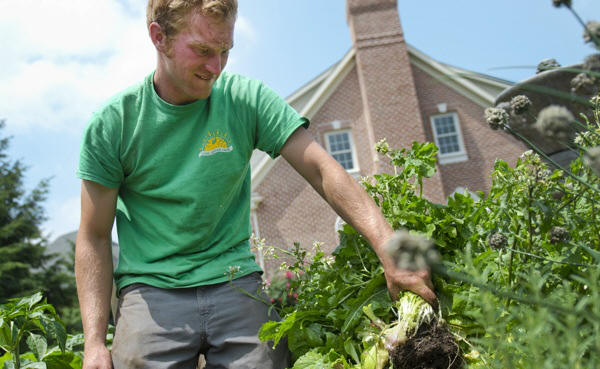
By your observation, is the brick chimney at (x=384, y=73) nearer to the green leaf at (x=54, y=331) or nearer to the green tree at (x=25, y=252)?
the green tree at (x=25, y=252)

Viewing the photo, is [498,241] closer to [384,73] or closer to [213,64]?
[213,64]

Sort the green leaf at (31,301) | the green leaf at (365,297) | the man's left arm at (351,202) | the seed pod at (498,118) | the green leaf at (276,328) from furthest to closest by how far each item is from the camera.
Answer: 1. the green leaf at (31,301)
2. the green leaf at (276,328)
3. the green leaf at (365,297)
4. the man's left arm at (351,202)
5. the seed pod at (498,118)

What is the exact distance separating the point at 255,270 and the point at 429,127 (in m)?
18.7

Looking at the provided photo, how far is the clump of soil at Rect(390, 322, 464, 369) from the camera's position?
1.63 metres

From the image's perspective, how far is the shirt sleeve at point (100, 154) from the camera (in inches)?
90.1

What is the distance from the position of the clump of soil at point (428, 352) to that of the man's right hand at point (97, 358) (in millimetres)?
1169

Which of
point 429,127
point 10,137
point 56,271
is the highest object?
point 10,137

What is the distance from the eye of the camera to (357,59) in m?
20.0

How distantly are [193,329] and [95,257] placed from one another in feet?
1.71

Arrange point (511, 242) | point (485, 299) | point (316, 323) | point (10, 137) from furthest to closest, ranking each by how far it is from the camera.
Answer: point (10, 137) → point (316, 323) → point (511, 242) → point (485, 299)

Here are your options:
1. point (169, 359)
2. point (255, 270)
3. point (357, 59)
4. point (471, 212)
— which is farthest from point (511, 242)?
point (357, 59)

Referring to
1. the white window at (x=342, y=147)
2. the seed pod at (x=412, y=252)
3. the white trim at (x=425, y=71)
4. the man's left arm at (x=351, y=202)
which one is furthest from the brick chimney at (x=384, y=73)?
the seed pod at (x=412, y=252)

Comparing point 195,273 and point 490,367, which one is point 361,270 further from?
point 490,367

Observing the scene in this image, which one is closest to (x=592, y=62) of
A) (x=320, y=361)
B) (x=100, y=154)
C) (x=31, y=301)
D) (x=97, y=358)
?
(x=320, y=361)
